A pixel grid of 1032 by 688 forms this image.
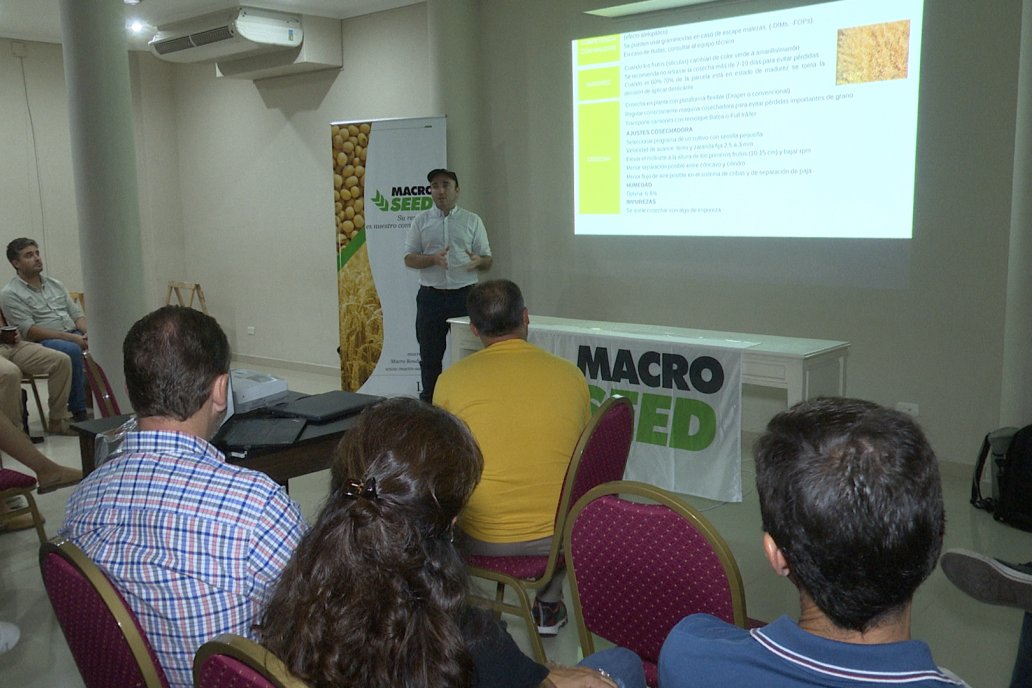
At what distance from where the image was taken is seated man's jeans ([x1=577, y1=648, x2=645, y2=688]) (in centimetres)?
140

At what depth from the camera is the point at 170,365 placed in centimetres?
160

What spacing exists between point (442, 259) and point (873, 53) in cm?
262

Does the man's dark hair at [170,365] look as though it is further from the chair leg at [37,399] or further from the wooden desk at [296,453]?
the chair leg at [37,399]

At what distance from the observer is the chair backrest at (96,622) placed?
4.06 feet

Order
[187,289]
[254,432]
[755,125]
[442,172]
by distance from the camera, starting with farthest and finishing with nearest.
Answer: [187,289] → [442,172] → [755,125] → [254,432]

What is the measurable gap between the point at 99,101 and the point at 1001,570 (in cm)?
506

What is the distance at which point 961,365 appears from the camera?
4.16 metres

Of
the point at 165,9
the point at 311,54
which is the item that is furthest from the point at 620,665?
the point at 165,9

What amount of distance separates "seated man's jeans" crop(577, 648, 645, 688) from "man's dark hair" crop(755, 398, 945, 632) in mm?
510

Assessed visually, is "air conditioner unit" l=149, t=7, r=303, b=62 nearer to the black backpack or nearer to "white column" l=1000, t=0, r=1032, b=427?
"white column" l=1000, t=0, r=1032, b=427

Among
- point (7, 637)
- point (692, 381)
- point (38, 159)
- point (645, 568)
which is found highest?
point (38, 159)

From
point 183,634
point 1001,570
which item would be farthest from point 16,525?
point 1001,570

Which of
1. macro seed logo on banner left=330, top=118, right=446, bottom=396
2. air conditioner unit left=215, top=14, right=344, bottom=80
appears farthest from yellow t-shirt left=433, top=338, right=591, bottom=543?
air conditioner unit left=215, top=14, right=344, bottom=80

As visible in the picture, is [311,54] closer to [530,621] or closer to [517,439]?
[517,439]
